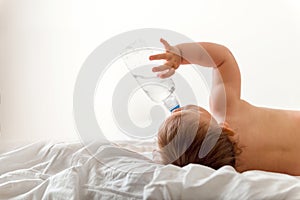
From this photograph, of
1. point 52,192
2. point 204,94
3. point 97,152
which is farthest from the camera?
point 204,94

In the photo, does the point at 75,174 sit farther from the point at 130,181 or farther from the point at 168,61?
the point at 168,61

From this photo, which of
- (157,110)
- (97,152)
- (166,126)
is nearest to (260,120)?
(166,126)

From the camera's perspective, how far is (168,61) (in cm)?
99

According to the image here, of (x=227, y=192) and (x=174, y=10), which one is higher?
(x=174, y=10)

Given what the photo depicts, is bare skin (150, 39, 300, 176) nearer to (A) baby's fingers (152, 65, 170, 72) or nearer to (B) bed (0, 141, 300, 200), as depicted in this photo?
(A) baby's fingers (152, 65, 170, 72)

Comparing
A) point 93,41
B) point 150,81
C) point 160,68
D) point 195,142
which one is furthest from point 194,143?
point 93,41

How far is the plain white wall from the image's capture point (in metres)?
1.71

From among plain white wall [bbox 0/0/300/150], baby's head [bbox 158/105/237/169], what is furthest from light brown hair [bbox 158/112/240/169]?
plain white wall [bbox 0/0/300/150]

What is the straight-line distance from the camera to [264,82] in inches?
69.0

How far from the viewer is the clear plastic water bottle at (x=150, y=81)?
45.6 inches

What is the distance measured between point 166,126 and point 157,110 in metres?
0.60

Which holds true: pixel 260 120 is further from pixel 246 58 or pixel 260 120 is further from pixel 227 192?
pixel 246 58

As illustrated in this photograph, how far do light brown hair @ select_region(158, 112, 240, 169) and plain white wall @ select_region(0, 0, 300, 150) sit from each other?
862 mm

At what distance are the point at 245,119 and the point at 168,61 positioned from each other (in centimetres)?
22
